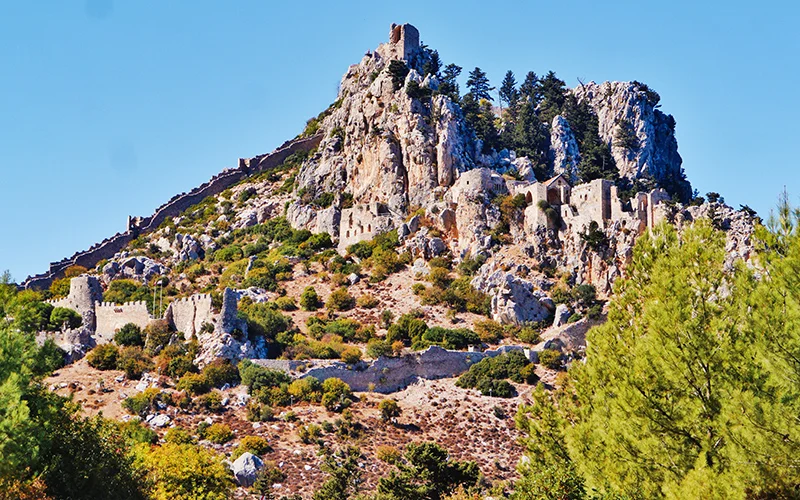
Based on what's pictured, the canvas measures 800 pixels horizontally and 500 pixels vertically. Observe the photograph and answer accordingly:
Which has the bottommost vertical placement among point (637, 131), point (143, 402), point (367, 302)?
point (143, 402)

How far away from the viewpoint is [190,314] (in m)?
57.7

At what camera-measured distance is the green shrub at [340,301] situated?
6488 centimetres

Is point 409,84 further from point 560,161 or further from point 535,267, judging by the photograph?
point 535,267

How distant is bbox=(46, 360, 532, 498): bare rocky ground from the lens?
146 ft

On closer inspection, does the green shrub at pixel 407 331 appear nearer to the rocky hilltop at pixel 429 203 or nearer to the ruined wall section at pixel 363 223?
the rocky hilltop at pixel 429 203

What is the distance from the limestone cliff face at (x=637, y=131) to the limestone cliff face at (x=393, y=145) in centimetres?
1503

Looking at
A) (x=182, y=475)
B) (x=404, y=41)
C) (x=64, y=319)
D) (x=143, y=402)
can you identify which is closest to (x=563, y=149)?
(x=404, y=41)

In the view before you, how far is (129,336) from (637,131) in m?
48.7

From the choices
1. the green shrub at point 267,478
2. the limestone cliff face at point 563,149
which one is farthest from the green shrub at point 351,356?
the limestone cliff face at point 563,149

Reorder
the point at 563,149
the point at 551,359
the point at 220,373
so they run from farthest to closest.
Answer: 1. the point at 563,149
2. the point at 551,359
3. the point at 220,373

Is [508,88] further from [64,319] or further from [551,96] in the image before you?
[64,319]

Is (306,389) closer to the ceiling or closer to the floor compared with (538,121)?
closer to the floor

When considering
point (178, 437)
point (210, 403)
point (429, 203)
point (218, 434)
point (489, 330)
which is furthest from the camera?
point (429, 203)

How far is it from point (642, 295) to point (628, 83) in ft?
239
